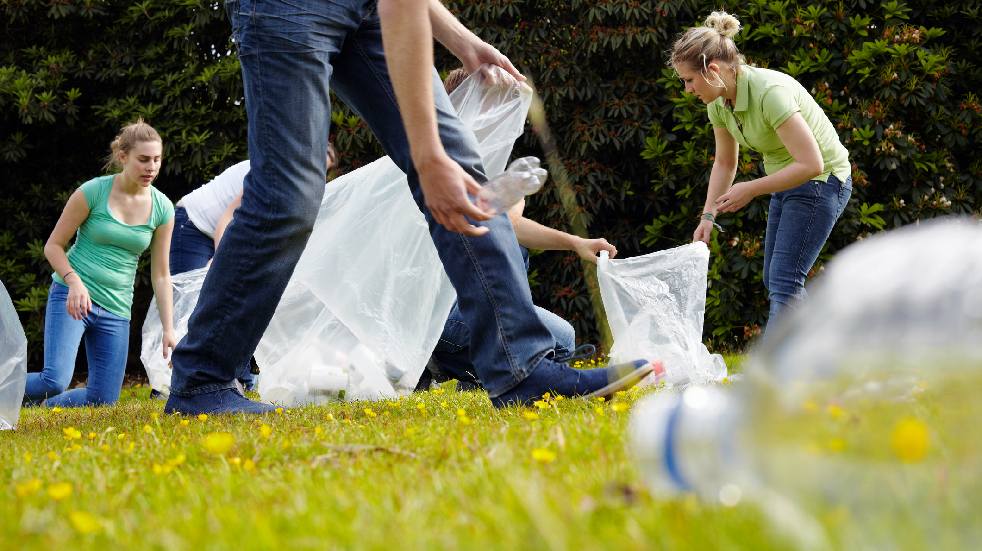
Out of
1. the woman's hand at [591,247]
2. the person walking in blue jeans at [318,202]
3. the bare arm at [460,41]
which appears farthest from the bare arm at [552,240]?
the person walking in blue jeans at [318,202]

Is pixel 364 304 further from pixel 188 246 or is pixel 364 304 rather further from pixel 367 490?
pixel 367 490

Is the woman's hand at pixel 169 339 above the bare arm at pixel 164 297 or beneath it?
beneath

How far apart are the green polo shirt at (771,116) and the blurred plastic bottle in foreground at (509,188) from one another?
1.87m

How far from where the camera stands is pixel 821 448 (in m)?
1.02

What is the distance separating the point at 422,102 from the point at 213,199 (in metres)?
3.54

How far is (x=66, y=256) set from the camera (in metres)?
5.75

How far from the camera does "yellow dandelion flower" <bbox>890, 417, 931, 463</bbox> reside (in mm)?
921

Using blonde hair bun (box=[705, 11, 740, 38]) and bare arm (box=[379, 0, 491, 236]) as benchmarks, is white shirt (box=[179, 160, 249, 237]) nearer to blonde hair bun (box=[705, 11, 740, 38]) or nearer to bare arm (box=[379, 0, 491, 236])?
blonde hair bun (box=[705, 11, 740, 38])

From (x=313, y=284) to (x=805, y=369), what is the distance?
142 inches

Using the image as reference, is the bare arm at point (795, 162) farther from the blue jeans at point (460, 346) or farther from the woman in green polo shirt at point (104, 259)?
the woman in green polo shirt at point (104, 259)

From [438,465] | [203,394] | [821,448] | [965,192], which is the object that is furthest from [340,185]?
[965,192]

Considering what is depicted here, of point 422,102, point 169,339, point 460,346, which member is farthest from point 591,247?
point 169,339

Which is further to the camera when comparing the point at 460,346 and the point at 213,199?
the point at 213,199

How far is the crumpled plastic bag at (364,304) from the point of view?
4465 millimetres
